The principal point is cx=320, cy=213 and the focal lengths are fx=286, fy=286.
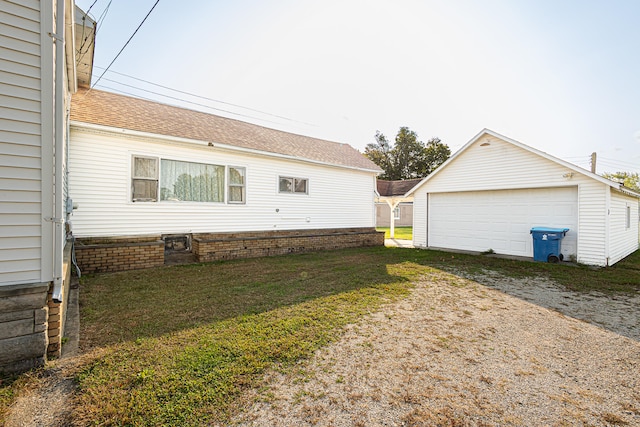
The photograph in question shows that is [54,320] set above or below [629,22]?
below

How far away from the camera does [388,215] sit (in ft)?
85.0

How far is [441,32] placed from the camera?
8703 mm

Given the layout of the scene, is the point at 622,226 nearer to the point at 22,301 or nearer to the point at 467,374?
the point at 467,374

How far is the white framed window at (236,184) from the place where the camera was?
9570mm

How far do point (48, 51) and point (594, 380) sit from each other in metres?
A: 6.07

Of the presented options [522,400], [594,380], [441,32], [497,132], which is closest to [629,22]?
[497,132]

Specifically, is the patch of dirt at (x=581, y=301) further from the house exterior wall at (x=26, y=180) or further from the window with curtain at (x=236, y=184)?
the window with curtain at (x=236, y=184)

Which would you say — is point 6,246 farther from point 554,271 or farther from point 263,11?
point 554,271

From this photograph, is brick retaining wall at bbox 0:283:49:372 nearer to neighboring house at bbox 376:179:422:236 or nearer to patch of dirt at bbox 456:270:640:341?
patch of dirt at bbox 456:270:640:341

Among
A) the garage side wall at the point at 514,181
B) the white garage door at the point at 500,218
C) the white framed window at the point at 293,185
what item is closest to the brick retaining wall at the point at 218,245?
the white framed window at the point at 293,185

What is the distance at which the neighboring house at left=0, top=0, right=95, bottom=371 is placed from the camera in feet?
8.54

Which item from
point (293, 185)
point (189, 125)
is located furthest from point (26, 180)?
point (293, 185)

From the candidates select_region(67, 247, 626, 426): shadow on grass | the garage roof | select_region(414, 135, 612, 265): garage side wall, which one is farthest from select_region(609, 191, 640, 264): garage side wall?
select_region(67, 247, 626, 426): shadow on grass

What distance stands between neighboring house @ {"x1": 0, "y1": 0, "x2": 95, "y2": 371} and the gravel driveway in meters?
2.25
